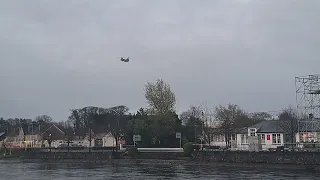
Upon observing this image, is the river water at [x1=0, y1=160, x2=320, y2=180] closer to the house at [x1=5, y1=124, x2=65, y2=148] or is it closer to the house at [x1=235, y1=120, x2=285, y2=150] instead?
the house at [x1=235, y1=120, x2=285, y2=150]

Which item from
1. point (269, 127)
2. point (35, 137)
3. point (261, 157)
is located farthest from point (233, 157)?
point (35, 137)

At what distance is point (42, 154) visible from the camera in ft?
317

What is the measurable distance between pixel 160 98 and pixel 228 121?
14098 mm

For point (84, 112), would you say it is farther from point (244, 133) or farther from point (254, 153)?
point (254, 153)

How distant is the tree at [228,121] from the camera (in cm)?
8325

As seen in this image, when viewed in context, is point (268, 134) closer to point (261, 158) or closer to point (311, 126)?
point (311, 126)

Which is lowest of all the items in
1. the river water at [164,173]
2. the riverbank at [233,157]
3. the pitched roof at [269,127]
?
the river water at [164,173]

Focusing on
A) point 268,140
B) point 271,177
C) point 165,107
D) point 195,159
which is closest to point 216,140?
point 165,107

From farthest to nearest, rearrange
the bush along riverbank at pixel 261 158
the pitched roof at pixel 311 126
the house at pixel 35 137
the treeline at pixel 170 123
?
the house at pixel 35 137, the treeline at pixel 170 123, the pitched roof at pixel 311 126, the bush along riverbank at pixel 261 158

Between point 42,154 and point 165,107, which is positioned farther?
point 42,154

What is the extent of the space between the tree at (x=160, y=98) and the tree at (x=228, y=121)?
418 inches

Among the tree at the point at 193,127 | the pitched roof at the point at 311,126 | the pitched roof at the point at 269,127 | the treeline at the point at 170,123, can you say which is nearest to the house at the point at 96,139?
the treeline at the point at 170,123

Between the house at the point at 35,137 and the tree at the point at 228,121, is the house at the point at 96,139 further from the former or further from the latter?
the tree at the point at 228,121

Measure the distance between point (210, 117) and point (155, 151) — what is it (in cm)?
3185
